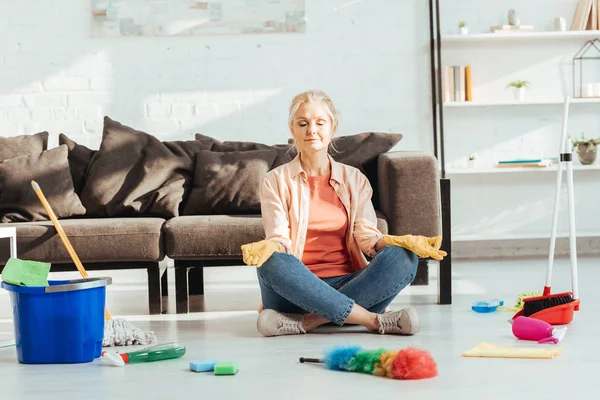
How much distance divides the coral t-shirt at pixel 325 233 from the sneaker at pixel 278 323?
19 cm

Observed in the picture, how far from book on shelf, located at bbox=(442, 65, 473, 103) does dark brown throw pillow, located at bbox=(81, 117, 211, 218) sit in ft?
5.74

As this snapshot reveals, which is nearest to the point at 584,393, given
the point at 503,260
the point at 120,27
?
the point at 503,260

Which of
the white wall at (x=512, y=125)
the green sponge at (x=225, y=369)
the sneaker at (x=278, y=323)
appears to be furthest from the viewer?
the white wall at (x=512, y=125)

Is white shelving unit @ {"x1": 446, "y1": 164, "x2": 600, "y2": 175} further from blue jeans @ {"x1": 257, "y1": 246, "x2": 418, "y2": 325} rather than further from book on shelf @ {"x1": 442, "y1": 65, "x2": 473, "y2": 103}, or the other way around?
blue jeans @ {"x1": 257, "y1": 246, "x2": 418, "y2": 325}

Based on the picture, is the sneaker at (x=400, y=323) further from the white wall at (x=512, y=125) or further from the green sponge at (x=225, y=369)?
the white wall at (x=512, y=125)

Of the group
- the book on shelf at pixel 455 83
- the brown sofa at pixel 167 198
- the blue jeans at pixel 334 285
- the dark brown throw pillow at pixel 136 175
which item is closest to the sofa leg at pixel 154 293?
the brown sofa at pixel 167 198

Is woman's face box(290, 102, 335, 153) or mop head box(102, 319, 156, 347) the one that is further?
woman's face box(290, 102, 335, 153)

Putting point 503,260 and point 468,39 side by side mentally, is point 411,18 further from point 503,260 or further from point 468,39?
point 503,260

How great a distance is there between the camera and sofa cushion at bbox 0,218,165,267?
356 centimetres

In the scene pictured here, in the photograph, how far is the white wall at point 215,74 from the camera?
212 inches

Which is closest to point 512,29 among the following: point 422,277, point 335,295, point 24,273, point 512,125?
point 512,125

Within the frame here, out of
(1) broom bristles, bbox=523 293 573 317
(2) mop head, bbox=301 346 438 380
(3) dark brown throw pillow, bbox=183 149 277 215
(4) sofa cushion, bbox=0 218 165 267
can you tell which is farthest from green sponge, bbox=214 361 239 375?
(3) dark brown throw pillow, bbox=183 149 277 215

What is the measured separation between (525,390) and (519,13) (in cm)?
384

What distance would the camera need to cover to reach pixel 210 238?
11.7 feet
